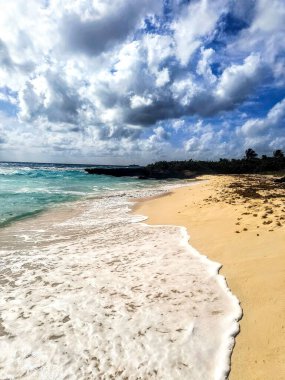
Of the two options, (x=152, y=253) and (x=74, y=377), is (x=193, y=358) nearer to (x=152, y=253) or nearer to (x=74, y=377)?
(x=74, y=377)

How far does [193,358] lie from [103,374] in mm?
1221

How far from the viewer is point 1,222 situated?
44.4 feet

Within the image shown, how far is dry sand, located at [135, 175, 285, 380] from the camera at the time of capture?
3.64m

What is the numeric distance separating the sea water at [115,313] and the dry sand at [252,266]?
0.81 feet

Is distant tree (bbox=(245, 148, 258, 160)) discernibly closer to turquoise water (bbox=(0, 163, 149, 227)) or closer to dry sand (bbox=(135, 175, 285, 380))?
turquoise water (bbox=(0, 163, 149, 227))

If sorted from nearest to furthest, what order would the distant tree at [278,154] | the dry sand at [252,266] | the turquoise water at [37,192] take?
the dry sand at [252,266] < the turquoise water at [37,192] < the distant tree at [278,154]

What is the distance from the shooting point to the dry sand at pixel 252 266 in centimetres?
364

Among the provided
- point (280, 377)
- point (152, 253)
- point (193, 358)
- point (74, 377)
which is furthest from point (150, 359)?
point (152, 253)

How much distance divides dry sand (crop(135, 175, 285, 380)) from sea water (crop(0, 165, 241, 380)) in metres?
0.25

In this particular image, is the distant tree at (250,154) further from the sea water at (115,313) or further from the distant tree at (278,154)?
the sea water at (115,313)

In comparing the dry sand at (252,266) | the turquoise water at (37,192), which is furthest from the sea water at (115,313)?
the turquoise water at (37,192)

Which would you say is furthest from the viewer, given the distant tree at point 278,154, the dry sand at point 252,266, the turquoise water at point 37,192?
the distant tree at point 278,154

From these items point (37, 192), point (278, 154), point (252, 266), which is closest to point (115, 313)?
point (252, 266)

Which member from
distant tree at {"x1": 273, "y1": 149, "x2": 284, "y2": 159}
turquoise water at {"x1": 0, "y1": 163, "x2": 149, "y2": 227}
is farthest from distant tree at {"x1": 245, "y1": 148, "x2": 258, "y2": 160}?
turquoise water at {"x1": 0, "y1": 163, "x2": 149, "y2": 227}
